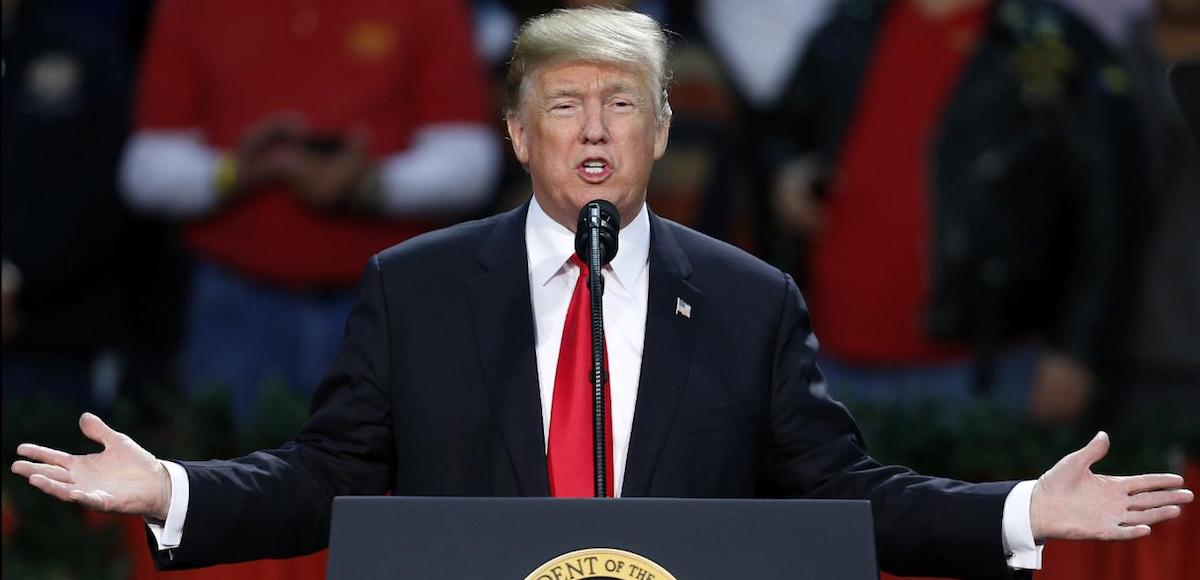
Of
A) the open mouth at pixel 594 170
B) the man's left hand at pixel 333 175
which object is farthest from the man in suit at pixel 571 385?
the man's left hand at pixel 333 175

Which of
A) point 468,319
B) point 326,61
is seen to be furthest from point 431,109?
point 468,319

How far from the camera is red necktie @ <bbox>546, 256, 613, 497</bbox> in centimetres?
283

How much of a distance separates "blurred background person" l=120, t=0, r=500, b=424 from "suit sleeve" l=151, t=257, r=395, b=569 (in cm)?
259

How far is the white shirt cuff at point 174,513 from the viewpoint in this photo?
272 centimetres

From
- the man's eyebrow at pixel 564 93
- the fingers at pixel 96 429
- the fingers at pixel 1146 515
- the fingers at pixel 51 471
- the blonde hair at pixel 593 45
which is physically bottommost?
the fingers at pixel 1146 515

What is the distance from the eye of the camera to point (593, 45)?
2.88m

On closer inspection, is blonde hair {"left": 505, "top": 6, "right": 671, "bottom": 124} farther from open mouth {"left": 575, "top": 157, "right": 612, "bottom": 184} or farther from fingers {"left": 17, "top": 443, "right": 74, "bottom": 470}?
fingers {"left": 17, "top": 443, "right": 74, "bottom": 470}

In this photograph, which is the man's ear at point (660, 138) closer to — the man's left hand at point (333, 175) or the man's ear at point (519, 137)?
the man's ear at point (519, 137)

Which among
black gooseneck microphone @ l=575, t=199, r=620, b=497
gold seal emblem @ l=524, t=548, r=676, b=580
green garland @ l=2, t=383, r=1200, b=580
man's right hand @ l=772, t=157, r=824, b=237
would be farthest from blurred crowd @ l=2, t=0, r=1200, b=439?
gold seal emblem @ l=524, t=548, r=676, b=580

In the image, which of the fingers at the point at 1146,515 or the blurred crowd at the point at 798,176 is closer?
the fingers at the point at 1146,515

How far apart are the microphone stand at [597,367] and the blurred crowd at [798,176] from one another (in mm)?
2986

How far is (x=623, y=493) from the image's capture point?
282cm

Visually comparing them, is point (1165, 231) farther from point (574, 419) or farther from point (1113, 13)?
point (574, 419)

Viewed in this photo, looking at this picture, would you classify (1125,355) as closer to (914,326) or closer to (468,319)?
(914,326)
